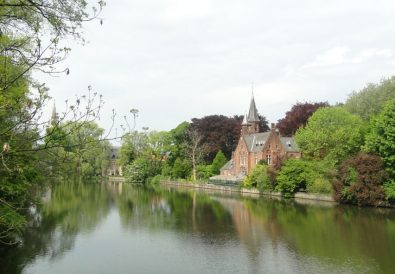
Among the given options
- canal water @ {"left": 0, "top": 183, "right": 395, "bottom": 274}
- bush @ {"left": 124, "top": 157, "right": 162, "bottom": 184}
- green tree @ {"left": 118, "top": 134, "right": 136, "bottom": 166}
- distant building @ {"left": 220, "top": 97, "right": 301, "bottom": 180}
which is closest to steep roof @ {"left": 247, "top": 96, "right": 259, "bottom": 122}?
distant building @ {"left": 220, "top": 97, "right": 301, "bottom": 180}

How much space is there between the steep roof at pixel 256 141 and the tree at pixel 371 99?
38.0ft

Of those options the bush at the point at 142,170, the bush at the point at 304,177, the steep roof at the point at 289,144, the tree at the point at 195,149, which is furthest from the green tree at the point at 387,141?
the bush at the point at 142,170

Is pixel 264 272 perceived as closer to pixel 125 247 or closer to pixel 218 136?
pixel 125 247

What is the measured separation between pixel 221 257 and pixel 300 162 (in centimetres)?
2687

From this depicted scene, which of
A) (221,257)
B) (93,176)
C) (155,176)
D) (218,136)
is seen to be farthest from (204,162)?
(221,257)

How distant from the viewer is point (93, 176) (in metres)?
83.2

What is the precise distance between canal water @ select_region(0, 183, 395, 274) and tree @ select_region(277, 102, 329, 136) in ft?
92.3

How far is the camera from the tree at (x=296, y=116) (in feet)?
197

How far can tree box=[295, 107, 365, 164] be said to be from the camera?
41.7 metres

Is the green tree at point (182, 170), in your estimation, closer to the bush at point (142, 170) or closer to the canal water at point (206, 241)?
the bush at point (142, 170)

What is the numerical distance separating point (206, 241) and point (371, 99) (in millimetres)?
36876

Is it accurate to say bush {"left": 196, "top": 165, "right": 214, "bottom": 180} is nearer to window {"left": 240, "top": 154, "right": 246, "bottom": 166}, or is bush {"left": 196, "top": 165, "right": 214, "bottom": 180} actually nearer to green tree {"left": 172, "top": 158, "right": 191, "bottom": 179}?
green tree {"left": 172, "top": 158, "right": 191, "bottom": 179}

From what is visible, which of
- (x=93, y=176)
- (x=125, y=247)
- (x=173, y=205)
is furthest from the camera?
(x=93, y=176)

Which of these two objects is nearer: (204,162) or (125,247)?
(125,247)
